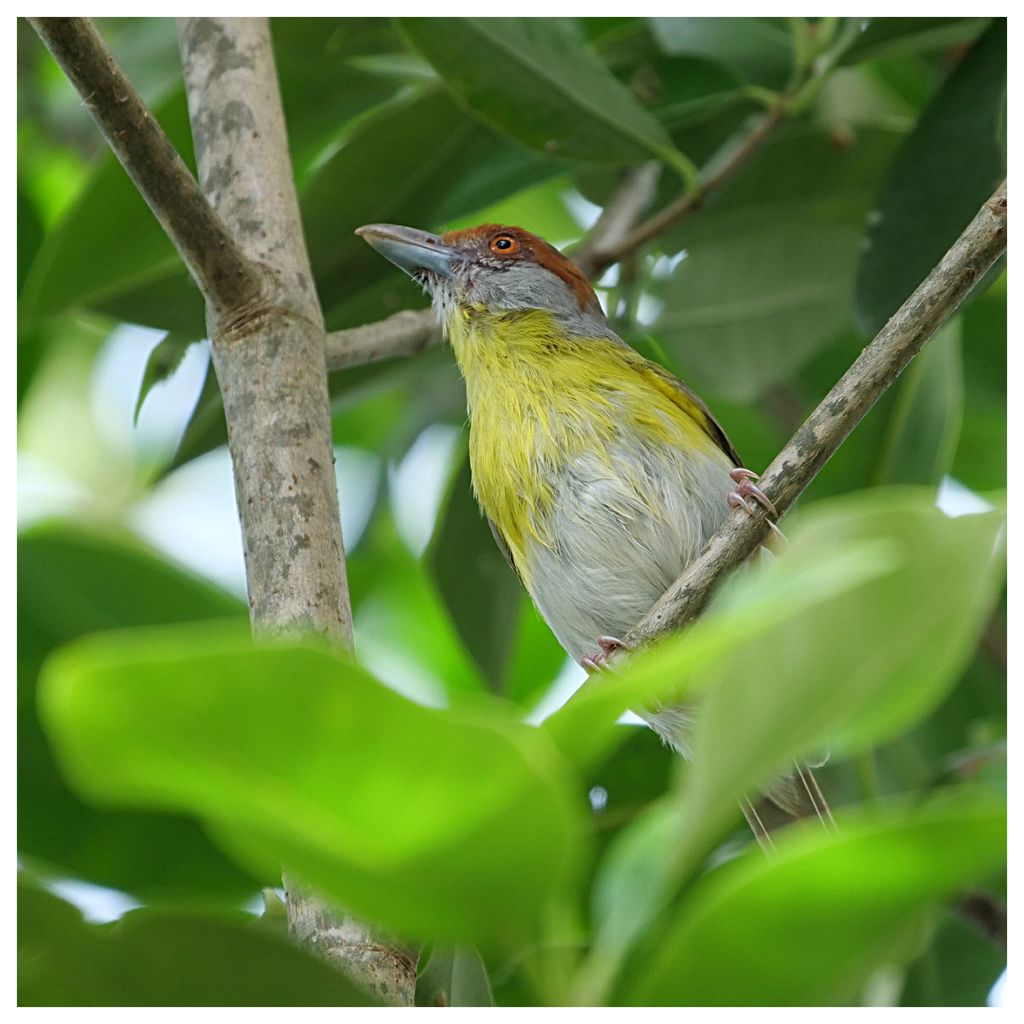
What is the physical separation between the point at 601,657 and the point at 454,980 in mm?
1415

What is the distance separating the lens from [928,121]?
9.48 ft

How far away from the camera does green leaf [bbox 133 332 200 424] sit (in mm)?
2965

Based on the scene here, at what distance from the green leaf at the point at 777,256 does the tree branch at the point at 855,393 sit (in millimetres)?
1370

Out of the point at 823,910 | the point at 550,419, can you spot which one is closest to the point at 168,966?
the point at 823,910

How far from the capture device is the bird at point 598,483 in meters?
2.97

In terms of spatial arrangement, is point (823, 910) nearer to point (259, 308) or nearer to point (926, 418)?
point (259, 308)

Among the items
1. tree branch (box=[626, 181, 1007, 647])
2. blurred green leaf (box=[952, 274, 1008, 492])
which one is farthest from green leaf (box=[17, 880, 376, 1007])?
blurred green leaf (box=[952, 274, 1008, 492])

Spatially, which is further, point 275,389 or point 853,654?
point 275,389

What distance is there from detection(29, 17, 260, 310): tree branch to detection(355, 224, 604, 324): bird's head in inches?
46.8

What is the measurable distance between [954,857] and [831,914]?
0.29 ft

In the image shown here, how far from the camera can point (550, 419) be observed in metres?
3.04

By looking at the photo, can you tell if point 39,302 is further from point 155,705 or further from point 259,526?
point 155,705

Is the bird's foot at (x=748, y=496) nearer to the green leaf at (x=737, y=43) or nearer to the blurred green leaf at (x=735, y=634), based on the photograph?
the green leaf at (x=737, y=43)

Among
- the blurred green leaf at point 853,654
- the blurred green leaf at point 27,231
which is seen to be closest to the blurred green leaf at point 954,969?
the blurred green leaf at point 853,654
